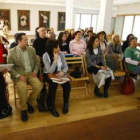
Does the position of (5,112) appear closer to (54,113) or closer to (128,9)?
(54,113)

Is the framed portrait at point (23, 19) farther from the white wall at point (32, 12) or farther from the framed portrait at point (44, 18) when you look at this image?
the framed portrait at point (44, 18)

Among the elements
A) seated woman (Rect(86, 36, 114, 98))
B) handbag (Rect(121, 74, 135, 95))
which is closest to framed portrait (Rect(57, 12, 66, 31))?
seated woman (Rect(86, 36, 114, 98))

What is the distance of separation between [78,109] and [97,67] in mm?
928

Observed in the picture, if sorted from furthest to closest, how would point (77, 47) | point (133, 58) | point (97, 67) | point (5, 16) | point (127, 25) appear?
point (5, 16), point (127, 25), point (77, 47), point (133, 58), point (97, 67)

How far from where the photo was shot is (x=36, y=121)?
238cm

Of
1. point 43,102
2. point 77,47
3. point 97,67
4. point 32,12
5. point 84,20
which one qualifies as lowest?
point 43,102

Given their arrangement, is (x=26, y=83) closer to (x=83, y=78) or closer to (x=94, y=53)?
(x=83, y=78)

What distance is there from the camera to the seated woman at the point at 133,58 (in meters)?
3.45

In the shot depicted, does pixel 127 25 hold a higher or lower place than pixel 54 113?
higher

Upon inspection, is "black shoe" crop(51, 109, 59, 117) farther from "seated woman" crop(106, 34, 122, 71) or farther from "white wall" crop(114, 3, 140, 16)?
"white wall" crop(114, 3, 140, 16)

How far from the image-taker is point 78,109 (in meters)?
2.76

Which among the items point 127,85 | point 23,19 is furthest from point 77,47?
point 23,19

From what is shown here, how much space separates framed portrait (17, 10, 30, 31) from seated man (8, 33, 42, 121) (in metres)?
12.3

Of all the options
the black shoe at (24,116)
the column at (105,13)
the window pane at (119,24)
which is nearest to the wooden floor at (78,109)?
the black shoe at (24,116)
